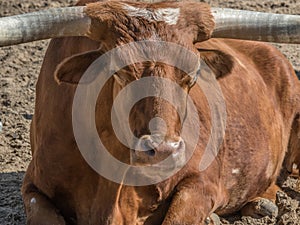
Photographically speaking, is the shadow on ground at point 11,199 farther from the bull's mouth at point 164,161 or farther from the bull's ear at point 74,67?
the bull's mouth at point 164,161

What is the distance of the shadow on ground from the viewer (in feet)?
20.9

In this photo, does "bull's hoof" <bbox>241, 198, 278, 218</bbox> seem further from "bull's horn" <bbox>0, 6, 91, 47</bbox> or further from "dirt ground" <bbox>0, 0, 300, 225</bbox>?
"bull's horn" <bbox>0, 6, 91, 47</bbox>

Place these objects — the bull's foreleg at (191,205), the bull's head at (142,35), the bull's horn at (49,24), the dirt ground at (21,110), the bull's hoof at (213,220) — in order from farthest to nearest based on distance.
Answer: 1. the dirt ground at (21,110)
2. the bull's hoof at (213,220)
3. the bull's foreleg at (191,205)
4. the bull's horn at (49,24)
5. the bull's head at (142,35)

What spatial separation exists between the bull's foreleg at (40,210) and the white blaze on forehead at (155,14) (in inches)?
53.1

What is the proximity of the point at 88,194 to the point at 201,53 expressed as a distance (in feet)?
3.70

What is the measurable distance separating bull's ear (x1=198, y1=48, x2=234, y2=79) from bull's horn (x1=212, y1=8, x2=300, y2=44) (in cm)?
17

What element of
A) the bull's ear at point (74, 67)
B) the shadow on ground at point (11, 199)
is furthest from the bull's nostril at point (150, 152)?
the shadow on ground at point (11, 199)

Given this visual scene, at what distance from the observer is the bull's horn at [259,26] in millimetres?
5770

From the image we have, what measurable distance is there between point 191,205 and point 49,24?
149 cm

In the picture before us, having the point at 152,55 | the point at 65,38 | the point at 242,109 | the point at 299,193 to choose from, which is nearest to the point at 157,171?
the point at 152,55

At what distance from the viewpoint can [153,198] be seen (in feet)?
19.2

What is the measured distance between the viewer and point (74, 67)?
5.52 metres

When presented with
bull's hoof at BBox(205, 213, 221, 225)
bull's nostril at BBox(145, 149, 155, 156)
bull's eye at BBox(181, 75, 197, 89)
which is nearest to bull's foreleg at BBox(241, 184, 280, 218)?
bull's hoof at BBox(205, 213, 221, 225)

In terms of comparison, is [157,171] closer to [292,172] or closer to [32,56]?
[292,172]
